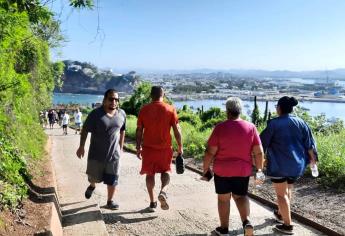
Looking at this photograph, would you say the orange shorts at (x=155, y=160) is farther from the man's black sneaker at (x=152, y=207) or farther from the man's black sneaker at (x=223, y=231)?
the man's black sneaker at (x=223, y=231)

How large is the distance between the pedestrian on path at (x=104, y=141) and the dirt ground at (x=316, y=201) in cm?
290

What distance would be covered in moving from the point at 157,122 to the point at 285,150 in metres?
1.90

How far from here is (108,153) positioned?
284 inches

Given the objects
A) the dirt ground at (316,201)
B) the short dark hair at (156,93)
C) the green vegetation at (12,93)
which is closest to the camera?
the green vegetation at (12,93)

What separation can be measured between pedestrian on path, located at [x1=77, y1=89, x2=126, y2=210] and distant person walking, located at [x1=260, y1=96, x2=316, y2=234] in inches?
86.2

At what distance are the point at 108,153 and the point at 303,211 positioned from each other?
3113 millimetres

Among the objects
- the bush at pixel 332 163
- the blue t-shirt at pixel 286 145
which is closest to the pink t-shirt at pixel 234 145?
the blue t-shirt at pixel 286 145

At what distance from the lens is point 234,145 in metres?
5.84

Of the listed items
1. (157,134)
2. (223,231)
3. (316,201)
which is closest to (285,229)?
(223,231)

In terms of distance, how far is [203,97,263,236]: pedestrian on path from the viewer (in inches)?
230

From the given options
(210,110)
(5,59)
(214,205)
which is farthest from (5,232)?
(210,110)

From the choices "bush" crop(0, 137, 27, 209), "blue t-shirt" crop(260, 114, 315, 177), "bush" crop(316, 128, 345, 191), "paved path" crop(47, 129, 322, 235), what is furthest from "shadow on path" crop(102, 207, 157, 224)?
"bush" crop(316, 128, 345, 191)

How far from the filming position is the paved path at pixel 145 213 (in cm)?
657

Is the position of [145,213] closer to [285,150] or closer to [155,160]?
[155,160]
